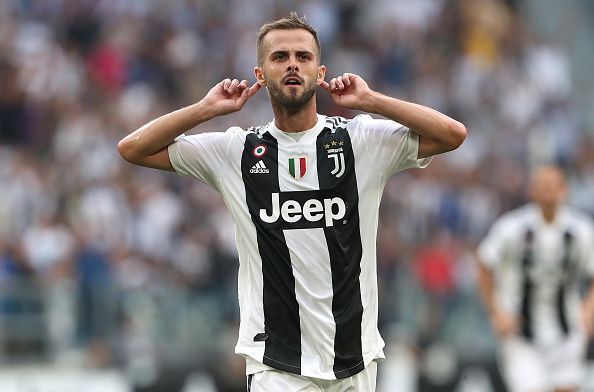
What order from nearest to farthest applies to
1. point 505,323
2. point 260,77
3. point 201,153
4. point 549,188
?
point 260,77 < point 201,153 < point 549,188 < point 505,323

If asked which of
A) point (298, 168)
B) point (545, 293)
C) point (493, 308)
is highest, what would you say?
point (298, 168)

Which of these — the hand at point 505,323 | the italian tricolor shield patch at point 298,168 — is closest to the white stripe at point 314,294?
the italian tricolor shield patch at point 298,168

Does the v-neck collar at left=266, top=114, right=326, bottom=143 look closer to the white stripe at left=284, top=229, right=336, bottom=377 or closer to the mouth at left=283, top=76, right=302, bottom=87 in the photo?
the mouth at left=283, top=76, right=302, bottom=87

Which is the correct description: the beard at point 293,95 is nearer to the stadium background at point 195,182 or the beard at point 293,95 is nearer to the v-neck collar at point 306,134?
the v-neck collar at point 306,134

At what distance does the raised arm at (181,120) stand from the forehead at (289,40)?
0.21m

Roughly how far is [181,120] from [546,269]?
521 cm

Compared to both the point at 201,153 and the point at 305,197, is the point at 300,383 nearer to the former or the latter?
the point at 305,197

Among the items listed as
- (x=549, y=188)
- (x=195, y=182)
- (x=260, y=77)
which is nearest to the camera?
(x=260, y=77)

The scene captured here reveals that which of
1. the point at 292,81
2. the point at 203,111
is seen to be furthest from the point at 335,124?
the point at 203,111

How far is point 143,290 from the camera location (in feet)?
44.8

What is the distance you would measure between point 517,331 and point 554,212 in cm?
104

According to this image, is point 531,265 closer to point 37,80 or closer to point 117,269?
point 117,269

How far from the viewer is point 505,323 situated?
10.7 meters

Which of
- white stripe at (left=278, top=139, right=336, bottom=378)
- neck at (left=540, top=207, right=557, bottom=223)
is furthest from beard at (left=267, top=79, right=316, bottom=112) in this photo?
neck at (left=540, top=207, right=557, bottom=223)
